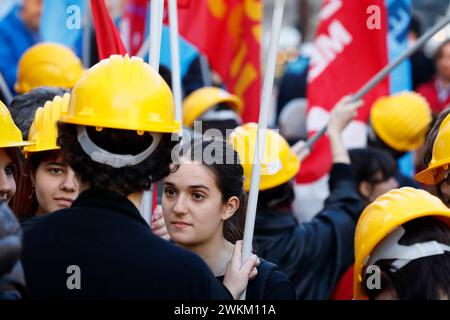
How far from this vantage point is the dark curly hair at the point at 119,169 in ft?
10.8

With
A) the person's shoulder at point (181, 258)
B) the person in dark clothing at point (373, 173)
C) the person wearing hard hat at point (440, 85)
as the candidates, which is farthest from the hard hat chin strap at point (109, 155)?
the person wearing hard hat at point (440, 85)

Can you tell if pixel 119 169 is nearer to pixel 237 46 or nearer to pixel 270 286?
pixel 270 286

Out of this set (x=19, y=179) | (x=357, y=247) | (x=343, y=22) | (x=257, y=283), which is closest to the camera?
(x=357, y=247)

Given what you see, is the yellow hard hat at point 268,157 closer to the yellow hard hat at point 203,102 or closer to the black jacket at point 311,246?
the black jacket at point 311,246

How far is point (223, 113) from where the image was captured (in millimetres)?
8102

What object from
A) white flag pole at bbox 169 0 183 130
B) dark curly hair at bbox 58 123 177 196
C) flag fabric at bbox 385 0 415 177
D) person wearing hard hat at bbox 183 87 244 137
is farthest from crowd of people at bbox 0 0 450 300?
flag fabric at bbox 385 0 415 177

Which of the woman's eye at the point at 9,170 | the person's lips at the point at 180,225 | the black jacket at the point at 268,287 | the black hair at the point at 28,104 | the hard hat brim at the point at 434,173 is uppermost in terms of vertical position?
the black hair at the point at 28,104

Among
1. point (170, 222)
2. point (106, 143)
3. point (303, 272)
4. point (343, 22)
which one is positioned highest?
point (343, 22)

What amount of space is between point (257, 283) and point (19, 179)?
1.38 metres

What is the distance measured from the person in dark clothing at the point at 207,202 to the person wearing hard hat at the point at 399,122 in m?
3.38

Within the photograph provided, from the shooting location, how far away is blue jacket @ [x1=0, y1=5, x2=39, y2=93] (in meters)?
9.35

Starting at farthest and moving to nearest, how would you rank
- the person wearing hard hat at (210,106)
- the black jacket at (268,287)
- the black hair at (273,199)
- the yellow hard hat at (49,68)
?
the person wearing hard hat at (210,106) < the yellow hard hat at (49,68) < the black hair at (273,199) < the black jacket at (268,287)

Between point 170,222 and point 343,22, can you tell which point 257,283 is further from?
point 343,22

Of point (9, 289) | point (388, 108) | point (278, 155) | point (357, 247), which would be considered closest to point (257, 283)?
point (357, 247)
